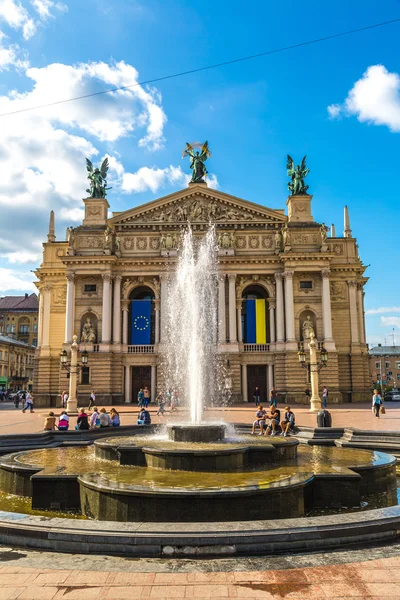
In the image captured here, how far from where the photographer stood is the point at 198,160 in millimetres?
56094

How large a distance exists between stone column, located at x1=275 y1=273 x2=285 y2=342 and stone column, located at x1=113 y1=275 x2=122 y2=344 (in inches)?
604

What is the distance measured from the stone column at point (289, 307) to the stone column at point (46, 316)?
2389cm

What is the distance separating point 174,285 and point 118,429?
29.5 m

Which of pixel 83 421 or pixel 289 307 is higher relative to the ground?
pixel 289 307

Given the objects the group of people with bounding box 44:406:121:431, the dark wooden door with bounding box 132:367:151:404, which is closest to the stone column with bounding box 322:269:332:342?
the dark wooden door with bounding box 132:367:151:404

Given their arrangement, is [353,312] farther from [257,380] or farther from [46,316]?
[46,316]

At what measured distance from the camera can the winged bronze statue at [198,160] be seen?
55.6m

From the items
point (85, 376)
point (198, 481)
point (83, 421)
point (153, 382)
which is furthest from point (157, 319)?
point (198, 481)

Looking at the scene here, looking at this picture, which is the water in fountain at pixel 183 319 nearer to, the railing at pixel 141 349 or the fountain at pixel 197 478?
the railing at pixel 141 349

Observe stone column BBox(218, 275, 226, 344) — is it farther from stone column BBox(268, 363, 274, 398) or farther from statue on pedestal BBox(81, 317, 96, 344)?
statue on pedestal BBox(81, 317, 96, 344)

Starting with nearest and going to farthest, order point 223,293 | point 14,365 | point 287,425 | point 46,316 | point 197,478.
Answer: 1. point 197,478
2. point 287,425
3. point 223,293
4. point 46,316
5. point 14,365

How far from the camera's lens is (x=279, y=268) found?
170 ft

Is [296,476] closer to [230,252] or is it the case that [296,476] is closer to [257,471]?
[257,471]

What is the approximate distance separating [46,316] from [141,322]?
10.2 metres
